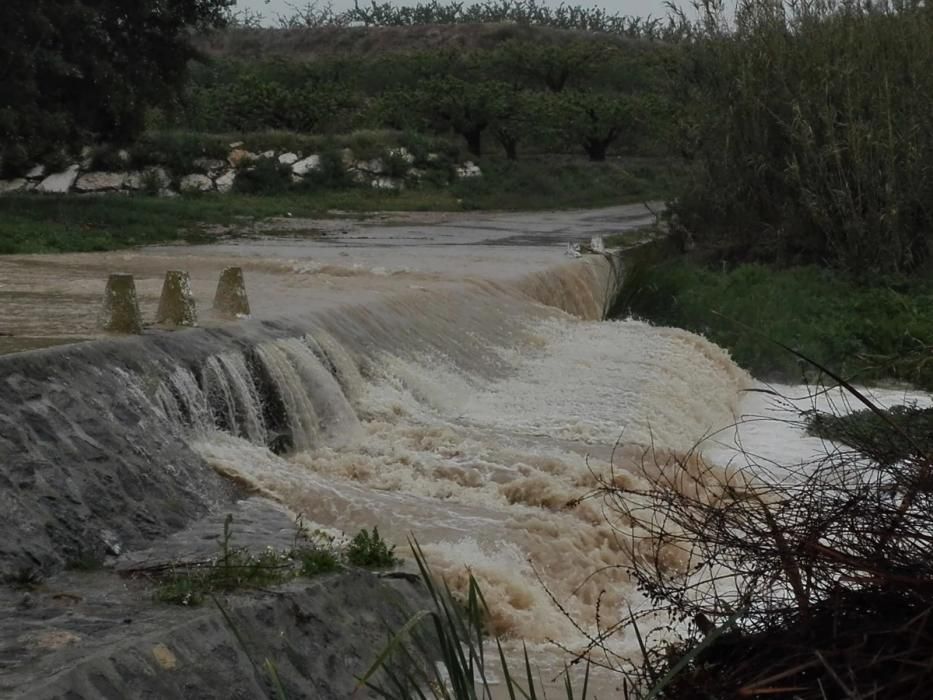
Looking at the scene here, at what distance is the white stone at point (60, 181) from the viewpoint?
25594 mm

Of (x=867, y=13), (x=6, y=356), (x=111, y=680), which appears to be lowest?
(x=111, y=680)

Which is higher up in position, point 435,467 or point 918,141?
point 918,141

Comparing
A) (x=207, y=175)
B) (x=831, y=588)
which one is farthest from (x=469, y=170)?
(x=831, y=588)

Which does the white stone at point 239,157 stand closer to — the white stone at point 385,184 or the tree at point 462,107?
the white stone at point 385,184

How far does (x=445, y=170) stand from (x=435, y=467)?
23493 mm

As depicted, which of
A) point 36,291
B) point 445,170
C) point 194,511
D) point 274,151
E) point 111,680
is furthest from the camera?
point 445,170

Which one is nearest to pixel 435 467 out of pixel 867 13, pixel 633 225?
pixel 867 13

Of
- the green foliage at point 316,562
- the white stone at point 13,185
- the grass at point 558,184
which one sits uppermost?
the white stone at point 13,185

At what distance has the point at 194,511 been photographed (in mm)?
7340

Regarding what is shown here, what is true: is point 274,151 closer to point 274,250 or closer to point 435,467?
point 274,250

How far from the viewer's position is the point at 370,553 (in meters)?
6.56

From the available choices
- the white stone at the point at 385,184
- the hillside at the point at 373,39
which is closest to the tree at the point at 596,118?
the white stone at the point at 385,184

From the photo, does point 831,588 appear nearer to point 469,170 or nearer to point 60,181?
point 60,181

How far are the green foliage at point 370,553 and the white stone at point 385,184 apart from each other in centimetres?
2392
